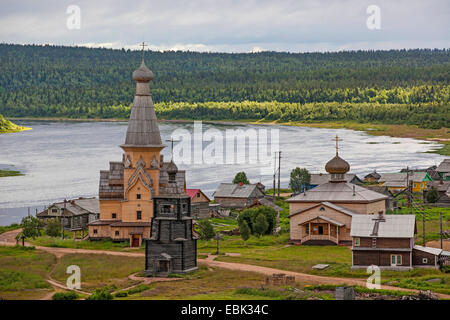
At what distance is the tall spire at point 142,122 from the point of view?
49812 mm

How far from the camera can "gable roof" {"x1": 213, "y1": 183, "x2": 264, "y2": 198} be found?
218ft

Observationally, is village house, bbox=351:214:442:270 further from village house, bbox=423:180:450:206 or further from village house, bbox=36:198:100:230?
village house, bbox=423:180:450:206

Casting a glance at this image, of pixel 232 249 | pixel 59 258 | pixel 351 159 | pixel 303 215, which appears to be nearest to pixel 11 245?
pixel 59 258

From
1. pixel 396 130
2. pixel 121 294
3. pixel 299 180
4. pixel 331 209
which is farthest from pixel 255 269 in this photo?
pixel 396 130

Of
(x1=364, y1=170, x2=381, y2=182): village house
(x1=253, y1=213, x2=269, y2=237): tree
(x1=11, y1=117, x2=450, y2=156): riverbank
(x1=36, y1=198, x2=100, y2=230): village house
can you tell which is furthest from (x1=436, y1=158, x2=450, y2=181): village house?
(x1=36, y1=198, x2=100, y2=230): village house

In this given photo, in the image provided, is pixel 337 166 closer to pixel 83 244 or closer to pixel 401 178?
pixel 83 244

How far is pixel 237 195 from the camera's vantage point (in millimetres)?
66625

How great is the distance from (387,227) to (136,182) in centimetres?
1515

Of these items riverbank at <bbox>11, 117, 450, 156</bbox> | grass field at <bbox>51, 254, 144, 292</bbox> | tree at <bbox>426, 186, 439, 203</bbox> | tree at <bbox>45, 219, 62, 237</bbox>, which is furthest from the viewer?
riverbank at <bbox>11, 117, 450, 156</bbox>

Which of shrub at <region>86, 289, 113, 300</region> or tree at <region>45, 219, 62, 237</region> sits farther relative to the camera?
tree at <region>45, 219, 62, 237</region>

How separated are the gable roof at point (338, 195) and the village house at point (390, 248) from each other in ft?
34.0

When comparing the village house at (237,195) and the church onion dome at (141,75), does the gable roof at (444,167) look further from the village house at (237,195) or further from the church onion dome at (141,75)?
the church onion dome at (141,75)

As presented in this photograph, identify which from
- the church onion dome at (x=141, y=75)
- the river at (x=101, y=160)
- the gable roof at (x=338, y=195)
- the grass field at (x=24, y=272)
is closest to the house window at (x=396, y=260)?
the gable roof at (x=338, y=195)
